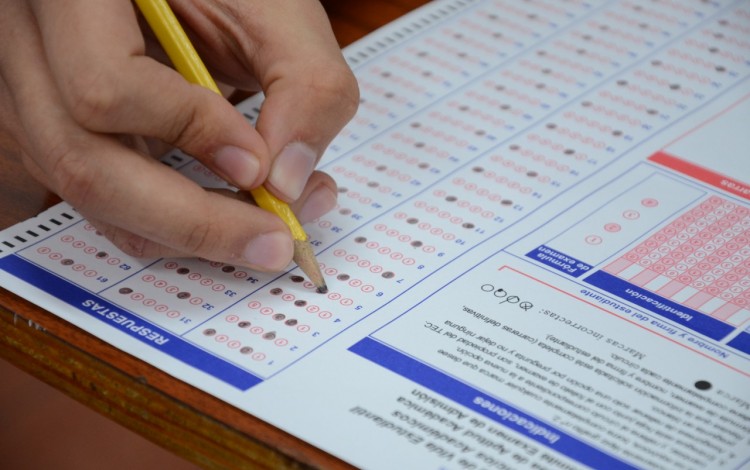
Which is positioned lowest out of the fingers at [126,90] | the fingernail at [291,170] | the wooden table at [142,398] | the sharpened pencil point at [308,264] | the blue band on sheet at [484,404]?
the wooden table at [142,398]

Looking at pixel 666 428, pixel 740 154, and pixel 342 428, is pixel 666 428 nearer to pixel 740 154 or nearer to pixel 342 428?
pixel 342 428

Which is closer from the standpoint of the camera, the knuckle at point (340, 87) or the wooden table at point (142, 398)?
the wooden table at point (142, 398)

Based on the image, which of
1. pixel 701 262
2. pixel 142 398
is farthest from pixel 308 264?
pixel 701 262

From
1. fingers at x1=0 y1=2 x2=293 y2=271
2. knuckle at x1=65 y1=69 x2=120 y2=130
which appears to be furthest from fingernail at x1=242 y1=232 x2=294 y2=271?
knuckle at x1=65 y1=69 x2=120 y2=130

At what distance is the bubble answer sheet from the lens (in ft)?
1.96

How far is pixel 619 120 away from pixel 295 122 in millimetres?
290

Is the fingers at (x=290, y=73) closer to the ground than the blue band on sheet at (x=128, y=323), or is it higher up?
higher up

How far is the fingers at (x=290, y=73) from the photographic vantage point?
0.70m

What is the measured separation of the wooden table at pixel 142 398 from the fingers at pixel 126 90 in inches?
4.8

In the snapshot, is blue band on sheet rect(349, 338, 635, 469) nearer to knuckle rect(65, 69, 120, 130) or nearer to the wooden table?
the wooden table

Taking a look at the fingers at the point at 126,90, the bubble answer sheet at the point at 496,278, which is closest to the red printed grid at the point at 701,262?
the bubble answer sheet at the point at 496,278

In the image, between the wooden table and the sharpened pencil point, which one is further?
the sharpened pencil point

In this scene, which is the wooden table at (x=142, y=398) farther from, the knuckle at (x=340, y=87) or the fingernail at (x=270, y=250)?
the knuckle at (x=340, y=87)

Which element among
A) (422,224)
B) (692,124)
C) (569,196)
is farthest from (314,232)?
(692,124)
